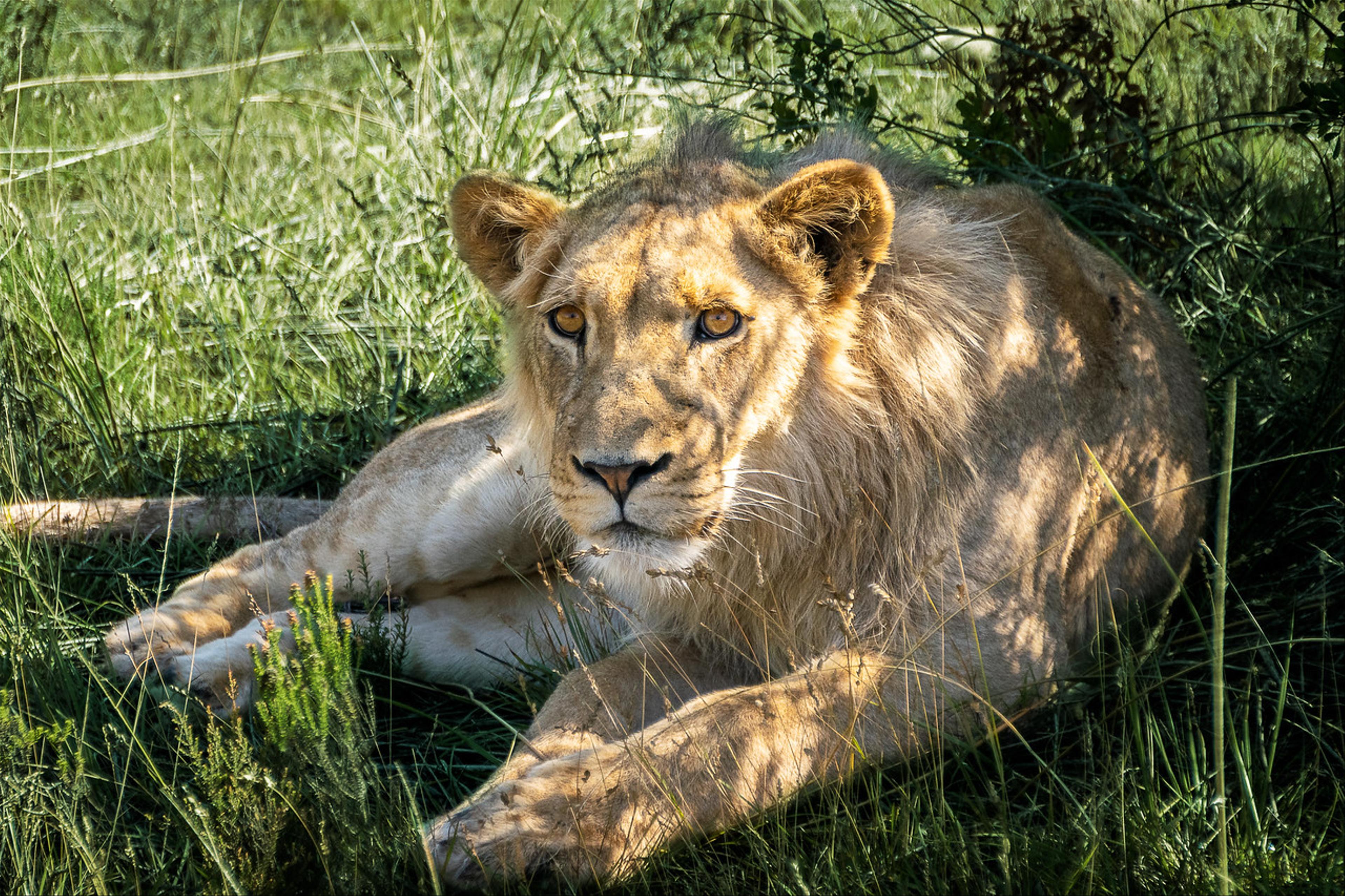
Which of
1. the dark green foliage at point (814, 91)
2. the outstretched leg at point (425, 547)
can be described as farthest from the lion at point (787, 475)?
the dark green foliage at point (814, 91)

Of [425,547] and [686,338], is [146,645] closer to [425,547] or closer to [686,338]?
[425,547]

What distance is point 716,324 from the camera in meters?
2.85

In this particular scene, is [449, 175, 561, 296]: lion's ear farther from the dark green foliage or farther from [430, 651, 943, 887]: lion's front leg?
the dark green foliage

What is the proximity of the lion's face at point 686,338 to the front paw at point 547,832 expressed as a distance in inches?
20.4

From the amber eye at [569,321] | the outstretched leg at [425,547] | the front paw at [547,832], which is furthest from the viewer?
the outstretched leg at [425,547]

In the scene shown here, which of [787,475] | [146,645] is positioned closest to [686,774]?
[787,475]

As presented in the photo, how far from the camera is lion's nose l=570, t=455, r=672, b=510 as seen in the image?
2.63m

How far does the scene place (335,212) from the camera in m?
6.49

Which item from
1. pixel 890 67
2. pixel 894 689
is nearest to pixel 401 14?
pixel 890 67

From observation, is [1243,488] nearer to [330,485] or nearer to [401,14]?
[330,485]

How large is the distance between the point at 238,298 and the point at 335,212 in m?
0.90

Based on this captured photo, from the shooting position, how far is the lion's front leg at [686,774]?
2355 millimetres

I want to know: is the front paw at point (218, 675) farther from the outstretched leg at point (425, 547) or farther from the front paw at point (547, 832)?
the front paw at point (547, 832)

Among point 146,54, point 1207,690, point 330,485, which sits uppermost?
point 146,54
